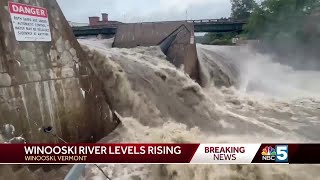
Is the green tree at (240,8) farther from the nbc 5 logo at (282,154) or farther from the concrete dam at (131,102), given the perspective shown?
the nbc 5 logo at (282,154)

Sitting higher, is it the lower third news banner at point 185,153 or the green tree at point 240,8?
the green tree at point 240,8

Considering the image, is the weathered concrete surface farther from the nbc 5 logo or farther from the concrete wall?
the nbc 5 logo

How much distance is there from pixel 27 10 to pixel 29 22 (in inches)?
7.5

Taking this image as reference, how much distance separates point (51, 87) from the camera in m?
6.13

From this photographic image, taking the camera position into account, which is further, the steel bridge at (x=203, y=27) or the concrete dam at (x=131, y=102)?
the steel bridge at (x=203, y=27)

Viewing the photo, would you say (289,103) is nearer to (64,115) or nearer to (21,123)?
(64,115)

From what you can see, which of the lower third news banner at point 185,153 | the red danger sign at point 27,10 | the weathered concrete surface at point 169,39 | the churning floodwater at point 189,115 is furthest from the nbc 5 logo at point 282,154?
the weathered concrete surface at point 169,39

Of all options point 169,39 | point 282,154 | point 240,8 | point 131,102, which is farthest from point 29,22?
point 240,8

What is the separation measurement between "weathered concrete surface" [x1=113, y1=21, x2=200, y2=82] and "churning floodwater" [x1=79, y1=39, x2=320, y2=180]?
2.11 ft

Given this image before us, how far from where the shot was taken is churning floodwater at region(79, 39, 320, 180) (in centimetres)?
597

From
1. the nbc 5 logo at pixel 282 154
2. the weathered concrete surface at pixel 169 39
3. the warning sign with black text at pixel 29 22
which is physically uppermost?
the warning sign with black text at pixel 29 22

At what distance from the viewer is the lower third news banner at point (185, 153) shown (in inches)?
159

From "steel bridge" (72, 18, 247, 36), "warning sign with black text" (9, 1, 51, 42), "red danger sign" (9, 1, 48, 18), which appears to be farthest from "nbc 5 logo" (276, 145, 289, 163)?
"steel bridge" (72, 18, 247, 36)

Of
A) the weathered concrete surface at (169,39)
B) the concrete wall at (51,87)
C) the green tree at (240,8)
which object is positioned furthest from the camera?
the green tree at (240,8)
